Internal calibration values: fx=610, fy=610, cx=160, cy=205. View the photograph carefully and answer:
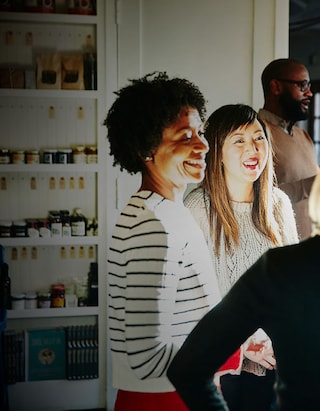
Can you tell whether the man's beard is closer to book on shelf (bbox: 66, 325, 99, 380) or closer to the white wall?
the white wall

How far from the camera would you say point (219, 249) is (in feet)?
8.09

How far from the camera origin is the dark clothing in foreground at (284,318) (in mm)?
1259

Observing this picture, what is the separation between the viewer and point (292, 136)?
107 inches

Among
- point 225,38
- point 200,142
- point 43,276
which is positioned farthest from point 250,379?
point 225,38

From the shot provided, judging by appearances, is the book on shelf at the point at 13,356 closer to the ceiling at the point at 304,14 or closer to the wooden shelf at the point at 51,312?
the wooden shelf at the point at 51,312

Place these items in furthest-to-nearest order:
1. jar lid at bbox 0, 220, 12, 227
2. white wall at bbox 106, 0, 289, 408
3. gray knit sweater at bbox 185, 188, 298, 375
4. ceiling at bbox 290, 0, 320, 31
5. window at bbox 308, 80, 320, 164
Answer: window at bbox 308, 80, 320, 164, ceiling at bbox 290, 0, 320, 31, jar lid at bbox 0, 220, 12, 227, white wall at bbox 106, 0, 289, 408, gray knit sweater at bbox 185, 188, 298, 375

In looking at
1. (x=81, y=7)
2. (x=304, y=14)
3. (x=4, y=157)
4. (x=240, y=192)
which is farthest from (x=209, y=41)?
(x=304, y=14)

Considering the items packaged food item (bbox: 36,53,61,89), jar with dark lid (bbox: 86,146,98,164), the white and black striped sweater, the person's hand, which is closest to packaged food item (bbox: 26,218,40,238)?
jar with dark lid (bbox: 86,146,98,164)

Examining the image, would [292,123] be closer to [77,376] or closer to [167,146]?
[167,146]

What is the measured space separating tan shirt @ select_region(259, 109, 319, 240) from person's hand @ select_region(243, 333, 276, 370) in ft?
1.67

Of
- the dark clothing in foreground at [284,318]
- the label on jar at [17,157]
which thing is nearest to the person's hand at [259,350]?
the dark clothing in foreground at [284,318]

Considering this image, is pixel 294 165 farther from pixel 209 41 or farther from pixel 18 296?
pixel 18 296

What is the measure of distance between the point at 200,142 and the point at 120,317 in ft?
2.41

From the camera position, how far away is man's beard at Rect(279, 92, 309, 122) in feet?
8.85
